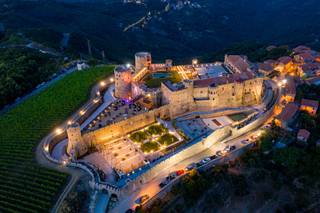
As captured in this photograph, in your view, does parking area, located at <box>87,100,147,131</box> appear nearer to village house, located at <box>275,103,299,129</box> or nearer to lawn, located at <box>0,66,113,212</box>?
lawn, located at <box>0,66,113,212</box>

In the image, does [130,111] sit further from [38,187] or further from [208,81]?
[38,187]

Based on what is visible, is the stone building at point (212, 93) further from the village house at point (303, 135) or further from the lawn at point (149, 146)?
the village house at point (303, 135)

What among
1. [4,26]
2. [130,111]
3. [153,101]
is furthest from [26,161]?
[4,26]

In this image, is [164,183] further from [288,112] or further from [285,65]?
[285,65]

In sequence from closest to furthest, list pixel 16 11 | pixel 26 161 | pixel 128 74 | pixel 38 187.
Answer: pixel 38 187 < pixel 26 161 < pixel 128 74 < pixel 16 11

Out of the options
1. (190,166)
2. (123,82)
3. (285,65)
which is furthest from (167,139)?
(285,65)
